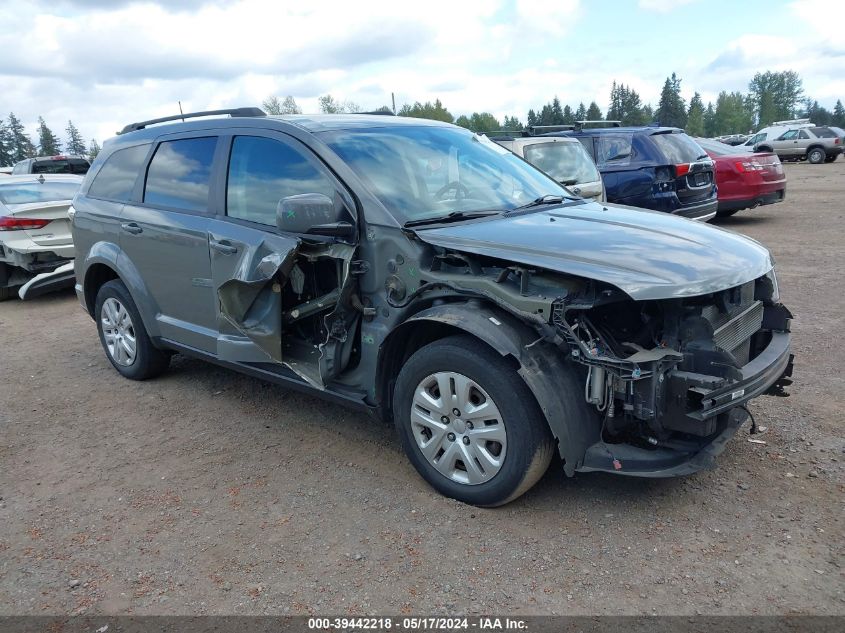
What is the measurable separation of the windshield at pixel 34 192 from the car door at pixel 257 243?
598 centimetres

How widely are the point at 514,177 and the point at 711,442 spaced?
2.12 meters

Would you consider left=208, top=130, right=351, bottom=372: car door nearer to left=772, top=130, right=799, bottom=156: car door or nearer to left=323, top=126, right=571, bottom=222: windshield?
left=323, top=126, right=571, bottom=222: windshield

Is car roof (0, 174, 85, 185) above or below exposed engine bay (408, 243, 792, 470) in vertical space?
above

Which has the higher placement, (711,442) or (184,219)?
(184,219)

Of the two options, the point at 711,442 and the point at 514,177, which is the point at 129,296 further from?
the point at 711,442

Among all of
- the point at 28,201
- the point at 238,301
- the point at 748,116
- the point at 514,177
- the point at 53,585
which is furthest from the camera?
the point at 748,116

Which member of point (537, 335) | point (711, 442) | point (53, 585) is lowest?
point (53, 585)

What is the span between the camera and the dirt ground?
2840 millimetres

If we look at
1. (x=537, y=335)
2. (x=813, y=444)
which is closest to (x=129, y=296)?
(x=537, y=335)

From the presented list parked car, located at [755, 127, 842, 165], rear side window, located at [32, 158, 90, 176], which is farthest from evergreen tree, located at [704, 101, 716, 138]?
rear side window, located at [32, 158, 90, 176]

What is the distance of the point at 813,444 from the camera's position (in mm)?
3887

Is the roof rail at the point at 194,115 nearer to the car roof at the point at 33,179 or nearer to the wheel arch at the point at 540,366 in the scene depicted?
the wheel arch at the point at 540,366

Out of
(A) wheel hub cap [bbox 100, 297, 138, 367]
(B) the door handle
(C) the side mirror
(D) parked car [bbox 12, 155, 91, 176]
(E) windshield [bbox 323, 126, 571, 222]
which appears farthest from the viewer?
(D) parked car [bbox 12, 155, 91, 176]

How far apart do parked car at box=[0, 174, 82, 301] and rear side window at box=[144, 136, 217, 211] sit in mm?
4413
